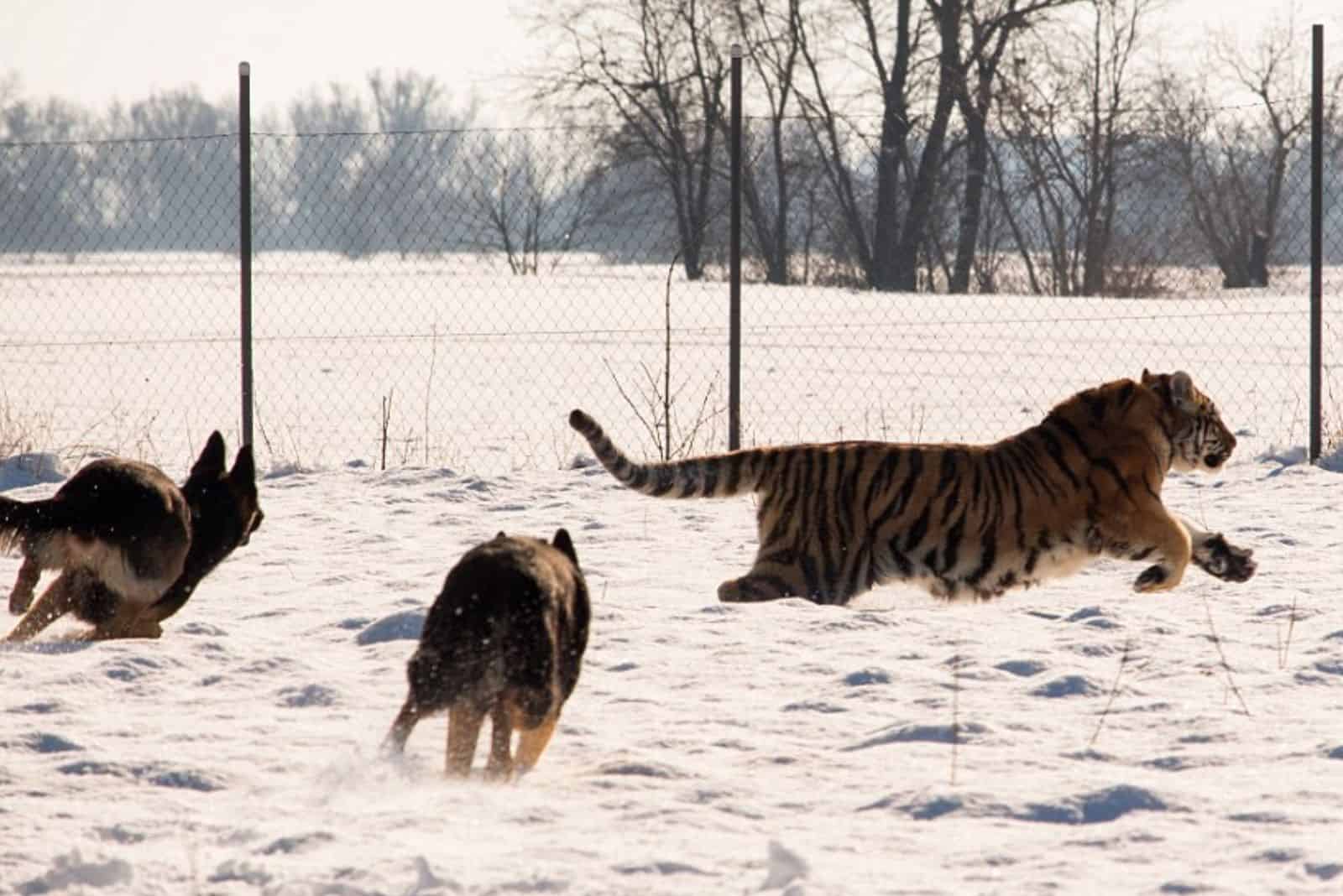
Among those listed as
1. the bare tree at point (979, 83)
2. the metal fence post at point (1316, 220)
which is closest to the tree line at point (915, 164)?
the bare tree at point (979, 83)

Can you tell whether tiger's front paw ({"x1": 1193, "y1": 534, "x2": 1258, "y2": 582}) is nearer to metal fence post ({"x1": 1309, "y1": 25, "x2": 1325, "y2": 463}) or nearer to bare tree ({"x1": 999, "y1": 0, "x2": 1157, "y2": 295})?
metal fence post ({"x1": 1309, "y1": 25, "x2": 1325, "y2": 463})

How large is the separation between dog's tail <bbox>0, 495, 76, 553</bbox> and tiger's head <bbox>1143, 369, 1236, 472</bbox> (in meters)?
3.99

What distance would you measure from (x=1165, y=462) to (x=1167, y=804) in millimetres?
3274

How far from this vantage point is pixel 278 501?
913cm

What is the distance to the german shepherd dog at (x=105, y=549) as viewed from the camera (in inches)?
226

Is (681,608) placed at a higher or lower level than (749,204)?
lower

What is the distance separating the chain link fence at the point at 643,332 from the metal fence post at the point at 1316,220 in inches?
16.9

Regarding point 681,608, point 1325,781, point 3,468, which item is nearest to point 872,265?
point 3,468

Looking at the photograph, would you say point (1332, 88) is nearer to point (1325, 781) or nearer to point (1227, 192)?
point (1227, 192)

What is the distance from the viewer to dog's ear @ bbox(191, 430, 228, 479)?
6594 millimetres

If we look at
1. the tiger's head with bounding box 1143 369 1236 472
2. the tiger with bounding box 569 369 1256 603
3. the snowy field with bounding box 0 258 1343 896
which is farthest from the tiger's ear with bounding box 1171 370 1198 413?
the snowy field with bounding box 0 258 1343 896

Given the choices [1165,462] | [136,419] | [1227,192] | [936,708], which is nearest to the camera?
[936,708]

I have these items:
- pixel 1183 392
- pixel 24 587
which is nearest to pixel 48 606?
pixel 24 587

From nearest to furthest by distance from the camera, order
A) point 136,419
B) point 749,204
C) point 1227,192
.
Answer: point 136,419, point 1227,192, point 749,204
